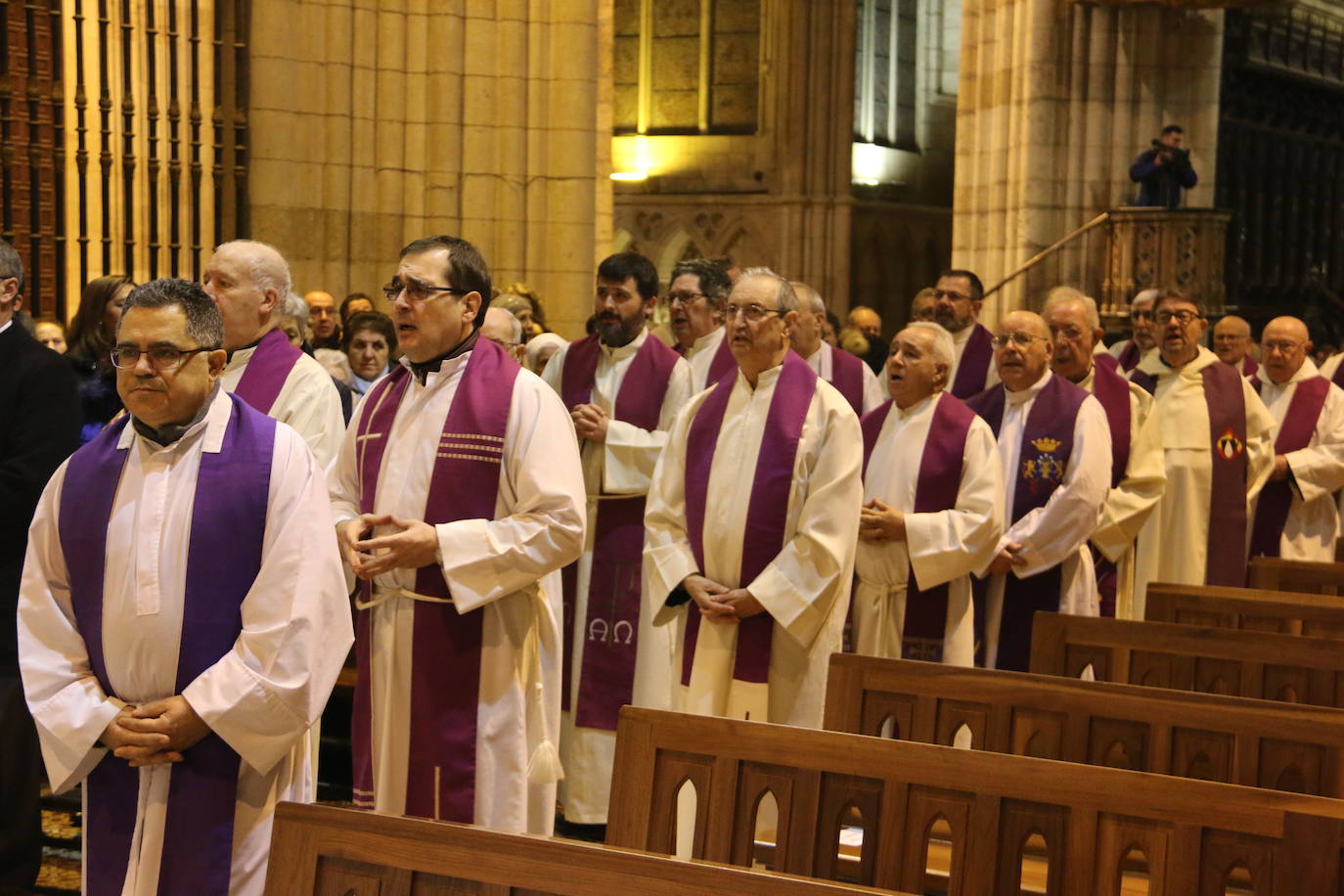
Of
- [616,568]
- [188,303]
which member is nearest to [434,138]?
[616,568]

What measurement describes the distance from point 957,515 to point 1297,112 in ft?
45.4

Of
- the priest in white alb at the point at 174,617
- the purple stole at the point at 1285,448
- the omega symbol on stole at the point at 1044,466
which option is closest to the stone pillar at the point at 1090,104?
the purple stole at the point at 1285,448

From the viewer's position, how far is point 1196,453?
7.93 m

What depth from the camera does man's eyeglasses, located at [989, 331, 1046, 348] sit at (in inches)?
233

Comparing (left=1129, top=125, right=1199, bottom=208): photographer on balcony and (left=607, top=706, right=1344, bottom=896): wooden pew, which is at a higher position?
(left=1129, top=125, right=1199, bottom=208): photographer on balcony

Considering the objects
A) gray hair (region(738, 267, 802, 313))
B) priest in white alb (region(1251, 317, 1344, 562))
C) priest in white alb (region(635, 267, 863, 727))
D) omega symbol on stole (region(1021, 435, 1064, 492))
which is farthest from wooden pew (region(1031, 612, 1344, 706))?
priest in white alb (region(1251, 317, 1344, 562))

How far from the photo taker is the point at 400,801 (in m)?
4.06

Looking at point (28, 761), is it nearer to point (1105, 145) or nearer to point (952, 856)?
point (952, 856)

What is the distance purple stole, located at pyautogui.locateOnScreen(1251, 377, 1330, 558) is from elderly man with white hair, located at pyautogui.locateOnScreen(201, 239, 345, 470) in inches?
223

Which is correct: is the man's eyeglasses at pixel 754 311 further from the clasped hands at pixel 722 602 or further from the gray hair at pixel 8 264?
the gray hair at pixel 8 264

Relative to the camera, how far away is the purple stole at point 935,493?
5363 mm

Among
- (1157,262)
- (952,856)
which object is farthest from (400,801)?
(1157,262)

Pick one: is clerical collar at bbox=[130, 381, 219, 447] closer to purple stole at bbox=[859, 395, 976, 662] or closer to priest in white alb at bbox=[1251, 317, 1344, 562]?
purple stole at bbox=[859, 395, 976, 662]

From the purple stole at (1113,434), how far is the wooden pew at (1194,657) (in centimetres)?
228
